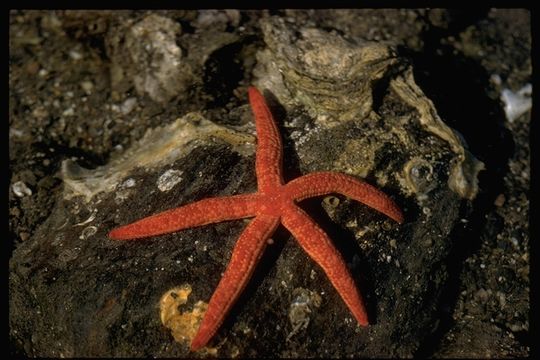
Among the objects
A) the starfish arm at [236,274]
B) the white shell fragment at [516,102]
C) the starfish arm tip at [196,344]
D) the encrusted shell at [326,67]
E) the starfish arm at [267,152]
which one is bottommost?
the starfish arm tip at [196,344]

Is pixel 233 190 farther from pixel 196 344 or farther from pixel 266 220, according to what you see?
pixel 196 344

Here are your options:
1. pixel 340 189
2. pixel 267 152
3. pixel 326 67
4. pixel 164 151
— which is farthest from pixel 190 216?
pixel 326 67

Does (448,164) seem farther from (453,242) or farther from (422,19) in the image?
(422,19)

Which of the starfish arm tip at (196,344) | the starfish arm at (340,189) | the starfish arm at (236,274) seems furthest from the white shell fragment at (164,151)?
the starfish arm tip at (196,344)

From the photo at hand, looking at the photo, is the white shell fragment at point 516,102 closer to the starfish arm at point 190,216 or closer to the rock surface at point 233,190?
the rock surface at point 233,190

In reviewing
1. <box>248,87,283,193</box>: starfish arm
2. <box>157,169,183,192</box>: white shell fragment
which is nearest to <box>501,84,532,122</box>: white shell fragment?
<box>248,87,283,193</box>: starfish arm
